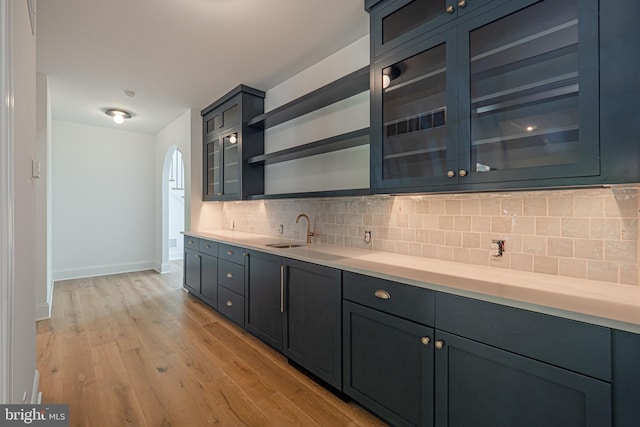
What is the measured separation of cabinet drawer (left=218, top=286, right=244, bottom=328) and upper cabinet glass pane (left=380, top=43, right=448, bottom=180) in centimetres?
199

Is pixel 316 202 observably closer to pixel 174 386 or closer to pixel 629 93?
pixel 174 386

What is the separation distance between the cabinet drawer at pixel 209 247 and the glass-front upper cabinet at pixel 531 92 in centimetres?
278

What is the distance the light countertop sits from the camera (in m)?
1.05

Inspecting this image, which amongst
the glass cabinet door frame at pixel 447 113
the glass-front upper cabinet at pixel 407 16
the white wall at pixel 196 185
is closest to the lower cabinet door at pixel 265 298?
the glass cabinet door frame at pixel 447 113

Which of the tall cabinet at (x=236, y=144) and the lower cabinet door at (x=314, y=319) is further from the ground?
the tall cabinet at (x=236, y=144)

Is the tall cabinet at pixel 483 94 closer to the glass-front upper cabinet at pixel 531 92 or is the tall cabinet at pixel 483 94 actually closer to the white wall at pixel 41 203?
the glass-front upper cabinet at pixel 531 92

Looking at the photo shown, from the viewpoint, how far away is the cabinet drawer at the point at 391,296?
1.47 metres

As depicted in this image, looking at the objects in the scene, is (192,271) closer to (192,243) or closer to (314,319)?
(192,243)

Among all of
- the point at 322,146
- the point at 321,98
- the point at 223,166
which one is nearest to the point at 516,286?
the point at 322,146

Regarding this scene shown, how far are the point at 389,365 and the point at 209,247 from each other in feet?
8.63

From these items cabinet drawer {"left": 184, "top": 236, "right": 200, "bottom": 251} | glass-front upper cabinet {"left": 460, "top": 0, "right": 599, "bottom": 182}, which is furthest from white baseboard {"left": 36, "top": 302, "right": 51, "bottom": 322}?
glass-front upper cabinet {"left": 460, "top": 0, "right": 599, "bottom": 182}

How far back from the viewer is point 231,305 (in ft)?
10.4

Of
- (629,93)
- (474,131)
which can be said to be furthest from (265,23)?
(629,93)

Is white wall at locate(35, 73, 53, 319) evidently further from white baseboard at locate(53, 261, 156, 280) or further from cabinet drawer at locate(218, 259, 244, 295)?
white baseboard at locate(53, 261, 156, 280)
